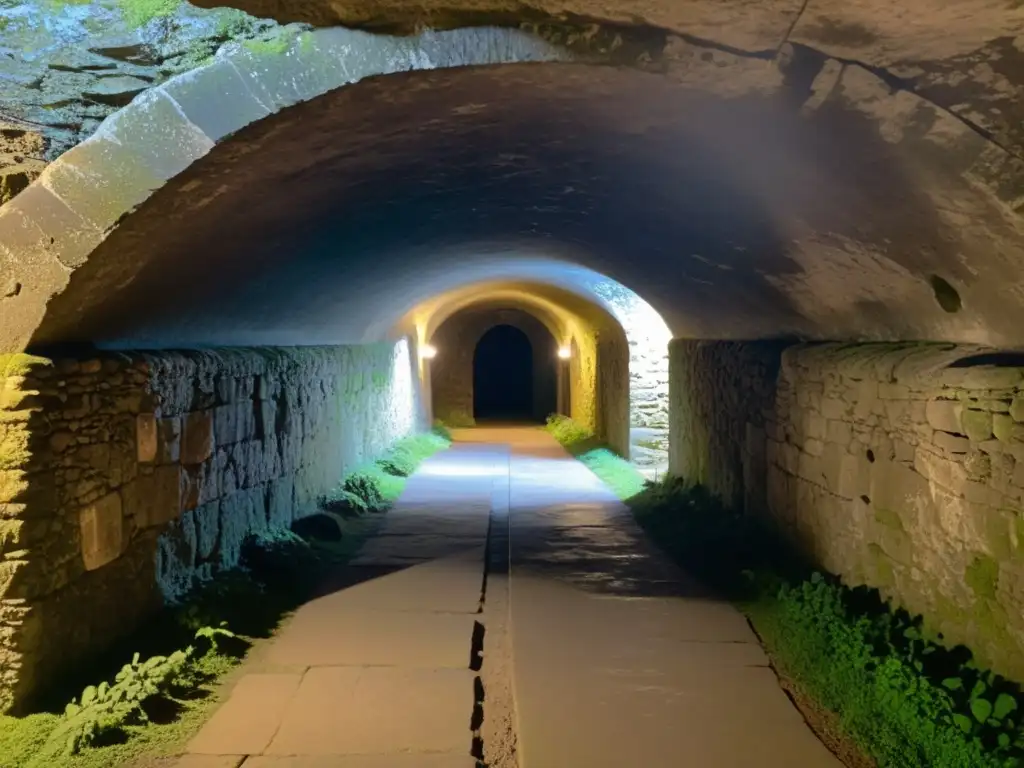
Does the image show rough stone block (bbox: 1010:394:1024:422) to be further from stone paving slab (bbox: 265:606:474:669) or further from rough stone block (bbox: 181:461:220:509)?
rough stone block (bbox: 181:461:220:509)

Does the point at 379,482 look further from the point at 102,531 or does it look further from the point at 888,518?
the point at 888,518

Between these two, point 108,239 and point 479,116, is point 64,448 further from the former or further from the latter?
point 479,116

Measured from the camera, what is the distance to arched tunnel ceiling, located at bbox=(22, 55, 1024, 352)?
317 centimetres

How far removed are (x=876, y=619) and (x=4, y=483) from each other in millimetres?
4185

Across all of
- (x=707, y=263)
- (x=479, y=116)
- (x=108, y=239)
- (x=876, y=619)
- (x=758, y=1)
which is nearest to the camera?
(x=758, y=1)

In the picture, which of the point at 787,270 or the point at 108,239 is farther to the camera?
the point at 787,270

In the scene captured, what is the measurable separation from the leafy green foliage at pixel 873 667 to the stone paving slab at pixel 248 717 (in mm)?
2524

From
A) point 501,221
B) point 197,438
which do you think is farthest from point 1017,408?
point 197,438

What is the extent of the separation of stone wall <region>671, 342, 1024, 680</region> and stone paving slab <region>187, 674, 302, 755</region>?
3.07 m

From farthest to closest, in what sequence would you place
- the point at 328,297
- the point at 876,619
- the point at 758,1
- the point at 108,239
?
1. the point at 328,297
2. the point at 876,619
3. the point at 108,239
4. the point at 758,1

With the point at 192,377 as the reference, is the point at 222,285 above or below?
above

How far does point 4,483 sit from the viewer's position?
3572 mm

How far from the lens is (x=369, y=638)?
4.94m

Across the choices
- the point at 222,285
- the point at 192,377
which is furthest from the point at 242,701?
the point at 222,285
